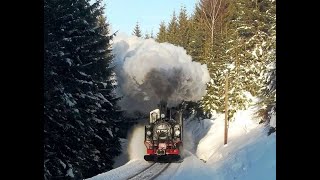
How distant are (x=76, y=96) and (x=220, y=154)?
10.9m

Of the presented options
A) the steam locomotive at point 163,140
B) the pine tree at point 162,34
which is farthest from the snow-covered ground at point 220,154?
the pine tree at point 162,34

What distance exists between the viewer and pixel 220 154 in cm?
2466

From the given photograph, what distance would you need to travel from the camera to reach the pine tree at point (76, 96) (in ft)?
48.5

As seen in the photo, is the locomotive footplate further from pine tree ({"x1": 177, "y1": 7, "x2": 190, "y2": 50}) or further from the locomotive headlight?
pine tree ({"x1": 177, "y1": 7, "x2": 190, "y2": 50})

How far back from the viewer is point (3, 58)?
236cm

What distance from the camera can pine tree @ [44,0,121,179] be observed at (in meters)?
14.8

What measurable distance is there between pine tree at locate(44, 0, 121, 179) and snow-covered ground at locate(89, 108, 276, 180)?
1250 mm

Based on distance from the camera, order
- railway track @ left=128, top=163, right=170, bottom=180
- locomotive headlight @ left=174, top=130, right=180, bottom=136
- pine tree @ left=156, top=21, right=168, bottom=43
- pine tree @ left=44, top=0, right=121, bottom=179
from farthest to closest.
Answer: pine tree @ left=156, top=21, right=168, bottom=43
locomotive headlight @ left=174, top=130, right=180, bottom=136
railway track @ left=128, top=163, right=170, bottom=180
pine tree @ left=44, top=0, right=121, bottom=179

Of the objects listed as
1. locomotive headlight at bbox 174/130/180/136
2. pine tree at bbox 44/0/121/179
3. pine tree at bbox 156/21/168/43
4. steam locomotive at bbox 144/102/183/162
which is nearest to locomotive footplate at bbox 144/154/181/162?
steam locomotive at bbox 144/102/183/162

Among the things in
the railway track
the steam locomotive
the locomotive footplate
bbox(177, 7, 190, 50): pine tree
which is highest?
bbox(177, 7, 190, 50): pine tree

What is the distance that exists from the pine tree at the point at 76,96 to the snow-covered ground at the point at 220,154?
125 cm

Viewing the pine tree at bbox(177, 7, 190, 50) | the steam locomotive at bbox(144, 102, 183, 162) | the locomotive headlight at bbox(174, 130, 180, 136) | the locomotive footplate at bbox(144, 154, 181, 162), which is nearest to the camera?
the locomotive footplate at bbox(144, 154, 181, 162)

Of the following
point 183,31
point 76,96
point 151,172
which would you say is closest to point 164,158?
point 151,172

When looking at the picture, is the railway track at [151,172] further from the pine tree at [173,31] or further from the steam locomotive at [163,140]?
the pine tree at [173,31]
